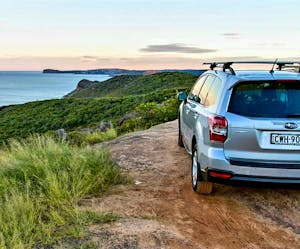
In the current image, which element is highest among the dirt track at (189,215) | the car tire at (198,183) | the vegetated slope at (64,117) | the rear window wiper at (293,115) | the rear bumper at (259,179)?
the rear window wiper at (293,115)

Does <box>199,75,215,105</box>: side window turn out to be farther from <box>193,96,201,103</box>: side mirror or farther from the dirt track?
the dirt track

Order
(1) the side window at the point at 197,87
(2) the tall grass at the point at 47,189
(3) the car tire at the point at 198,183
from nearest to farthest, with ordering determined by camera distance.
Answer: (2) the tall grass at the point at 47,189, (3) the car tire at the point at 198,183, (1) the side window at the point at 197,87

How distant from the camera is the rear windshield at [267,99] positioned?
19.0 ft

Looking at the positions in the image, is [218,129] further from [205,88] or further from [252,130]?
[205,88]

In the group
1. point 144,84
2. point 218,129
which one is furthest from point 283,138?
point 144,84

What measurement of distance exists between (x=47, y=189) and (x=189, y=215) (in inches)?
69.1

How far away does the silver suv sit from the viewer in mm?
5629

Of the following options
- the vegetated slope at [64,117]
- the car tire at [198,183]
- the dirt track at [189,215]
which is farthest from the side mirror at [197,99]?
the vegetated slope at [64,117]

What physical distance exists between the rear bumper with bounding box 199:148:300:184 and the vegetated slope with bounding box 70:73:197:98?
4697cm

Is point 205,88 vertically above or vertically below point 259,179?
above

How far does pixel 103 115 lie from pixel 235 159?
35.0 meters

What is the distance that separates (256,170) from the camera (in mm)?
5664

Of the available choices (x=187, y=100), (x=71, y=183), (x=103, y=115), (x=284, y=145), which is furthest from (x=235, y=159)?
(x=103, y=115)

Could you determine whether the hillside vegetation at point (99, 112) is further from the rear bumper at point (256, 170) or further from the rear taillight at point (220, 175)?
the rear bumper at point (256, 170)
